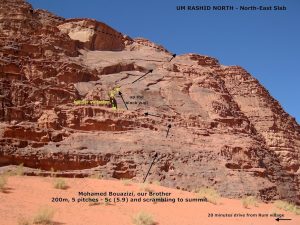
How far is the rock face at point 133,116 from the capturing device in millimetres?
24766

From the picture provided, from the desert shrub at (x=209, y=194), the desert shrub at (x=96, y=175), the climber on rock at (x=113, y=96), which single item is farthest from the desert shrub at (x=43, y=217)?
the climber on rock at (x=113, y=96)

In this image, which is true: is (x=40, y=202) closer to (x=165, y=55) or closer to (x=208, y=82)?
(x=208, y=82)

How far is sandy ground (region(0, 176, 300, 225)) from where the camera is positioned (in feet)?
42.4

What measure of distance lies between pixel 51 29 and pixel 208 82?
16.5 meters

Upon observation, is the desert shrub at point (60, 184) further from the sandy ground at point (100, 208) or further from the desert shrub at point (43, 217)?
the desert shrub at point (43, 217)

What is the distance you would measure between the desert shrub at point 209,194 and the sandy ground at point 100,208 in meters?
0.41

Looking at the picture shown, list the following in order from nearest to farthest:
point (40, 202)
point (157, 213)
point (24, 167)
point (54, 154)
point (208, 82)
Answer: point (40, 202)
point (157, 213)
point (24, 167)
point (54, 154)
point (208, 82)

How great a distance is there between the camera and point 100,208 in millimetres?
15039

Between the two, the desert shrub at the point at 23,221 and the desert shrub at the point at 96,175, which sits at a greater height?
the desert shrub at the point at 23,221

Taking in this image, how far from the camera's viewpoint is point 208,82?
130ft

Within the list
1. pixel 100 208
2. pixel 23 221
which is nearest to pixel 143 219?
pixel 100 208

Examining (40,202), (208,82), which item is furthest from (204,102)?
(40,202)

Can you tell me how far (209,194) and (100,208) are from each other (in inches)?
372

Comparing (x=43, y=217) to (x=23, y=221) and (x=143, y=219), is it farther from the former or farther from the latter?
(x=143, y=219)
